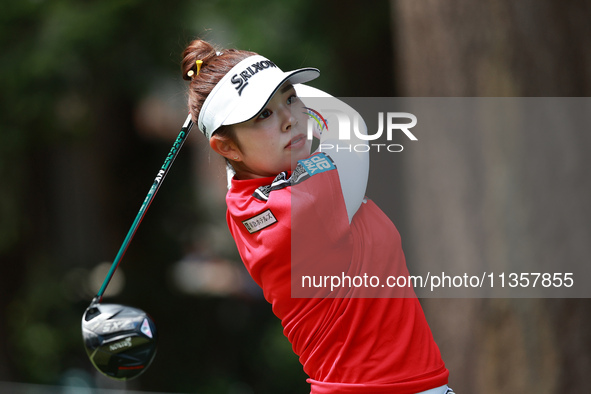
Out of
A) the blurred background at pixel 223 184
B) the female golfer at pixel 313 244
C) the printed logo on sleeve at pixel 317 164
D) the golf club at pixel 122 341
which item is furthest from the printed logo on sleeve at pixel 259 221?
the blurred background at pixel 223 184

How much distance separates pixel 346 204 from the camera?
1856 mm

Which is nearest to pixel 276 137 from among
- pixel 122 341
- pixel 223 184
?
pixel 122 341

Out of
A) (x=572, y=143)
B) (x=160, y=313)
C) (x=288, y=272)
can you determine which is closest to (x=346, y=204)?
(x=288, y=272)

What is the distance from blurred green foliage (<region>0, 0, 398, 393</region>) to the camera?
208 inches

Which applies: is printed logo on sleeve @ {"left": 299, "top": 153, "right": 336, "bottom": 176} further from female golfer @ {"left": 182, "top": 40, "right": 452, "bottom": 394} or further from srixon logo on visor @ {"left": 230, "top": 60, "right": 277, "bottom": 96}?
srixon logo on visor @ {"left": 230, "top": 60, "right": 277, "bottom": 96}

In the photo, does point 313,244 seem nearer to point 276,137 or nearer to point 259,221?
Result: point 259,221

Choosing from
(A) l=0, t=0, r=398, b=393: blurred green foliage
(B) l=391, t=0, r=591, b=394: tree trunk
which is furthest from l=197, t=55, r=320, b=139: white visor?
(A) l=0, t=0, r=398, b=393: blurred green foliage

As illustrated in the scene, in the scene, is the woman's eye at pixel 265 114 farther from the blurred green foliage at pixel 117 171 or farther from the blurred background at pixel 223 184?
the blurred green foliage at pixel 117 171

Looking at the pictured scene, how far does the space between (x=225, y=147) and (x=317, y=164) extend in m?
0.31

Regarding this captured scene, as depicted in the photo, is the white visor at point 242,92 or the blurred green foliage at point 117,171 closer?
the white visor at point 242,92

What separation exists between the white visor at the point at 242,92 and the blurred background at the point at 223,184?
2.32ft

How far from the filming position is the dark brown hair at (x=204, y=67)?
2.01m

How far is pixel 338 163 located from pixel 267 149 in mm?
195

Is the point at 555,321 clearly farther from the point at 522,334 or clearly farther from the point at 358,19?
the point at 358,19
